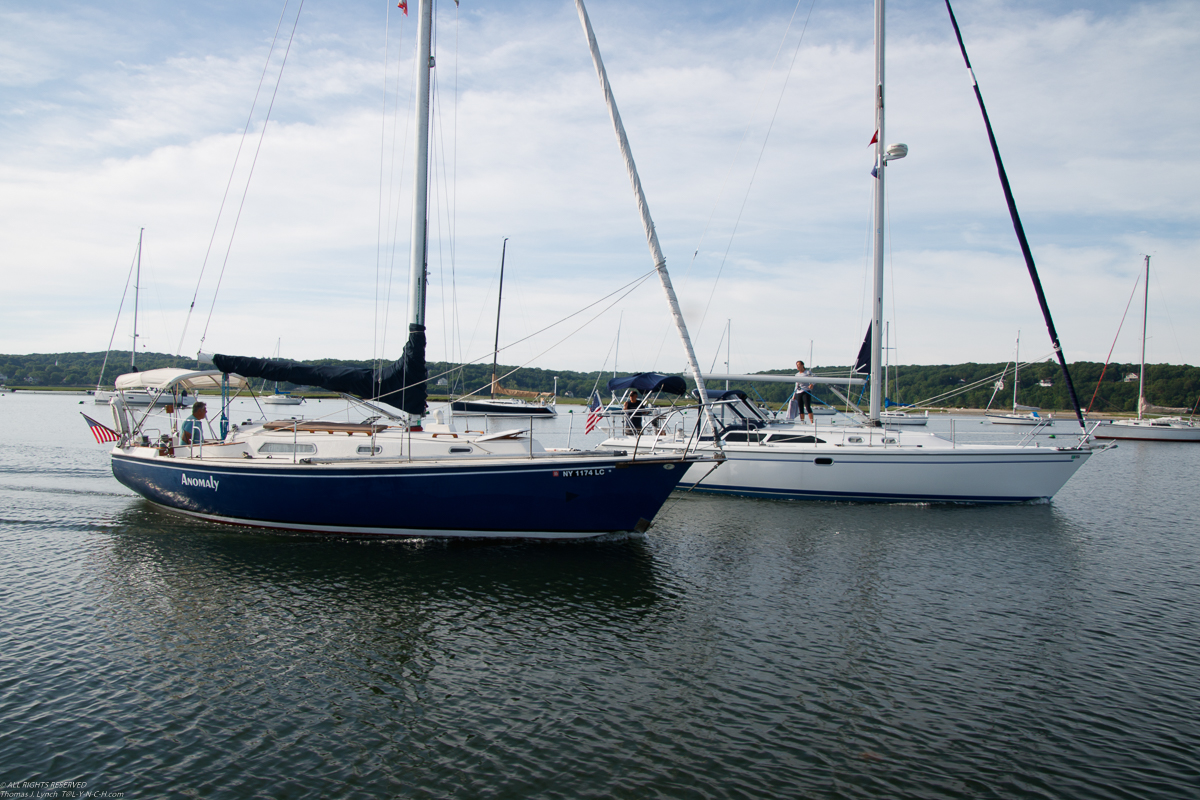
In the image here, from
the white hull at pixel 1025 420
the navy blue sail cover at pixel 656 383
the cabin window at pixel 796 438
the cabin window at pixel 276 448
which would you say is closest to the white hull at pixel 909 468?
the cabin window at pixel 796 438

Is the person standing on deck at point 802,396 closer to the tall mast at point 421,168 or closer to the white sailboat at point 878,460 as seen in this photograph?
the white sailboat at point 878,460

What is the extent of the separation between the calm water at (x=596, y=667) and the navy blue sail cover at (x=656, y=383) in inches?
288

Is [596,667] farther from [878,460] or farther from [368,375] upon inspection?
[878,460]

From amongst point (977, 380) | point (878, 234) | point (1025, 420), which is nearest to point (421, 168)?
point (878, 234)

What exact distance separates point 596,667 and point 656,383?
1361 cm

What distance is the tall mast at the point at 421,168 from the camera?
14.2 m

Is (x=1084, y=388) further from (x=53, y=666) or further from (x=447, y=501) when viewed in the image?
(x=53, y=666)

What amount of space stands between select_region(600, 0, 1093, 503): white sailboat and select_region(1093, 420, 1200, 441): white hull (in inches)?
1482

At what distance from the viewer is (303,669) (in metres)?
7.77

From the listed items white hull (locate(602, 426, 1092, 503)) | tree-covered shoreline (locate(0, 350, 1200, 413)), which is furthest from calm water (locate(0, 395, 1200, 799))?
tree-covered shoreline (locate(0, 350, 1200, 413))

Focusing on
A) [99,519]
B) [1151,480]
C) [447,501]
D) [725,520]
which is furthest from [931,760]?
[1151,480]

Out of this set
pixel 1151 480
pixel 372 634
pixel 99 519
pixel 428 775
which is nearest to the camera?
pixel 428 775

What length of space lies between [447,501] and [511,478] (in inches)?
56.1

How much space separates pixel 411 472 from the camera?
1293 cm
